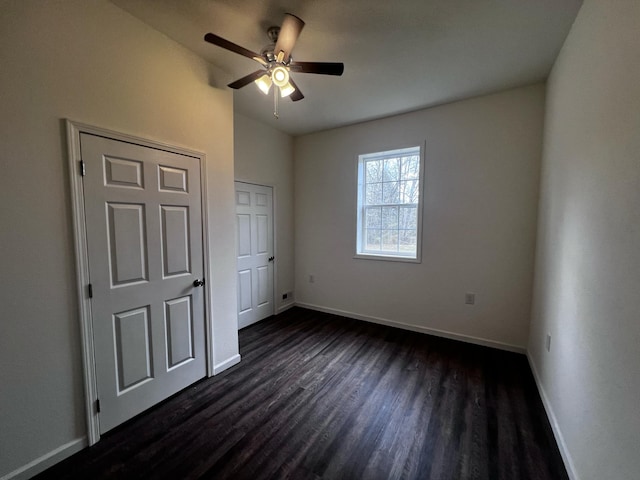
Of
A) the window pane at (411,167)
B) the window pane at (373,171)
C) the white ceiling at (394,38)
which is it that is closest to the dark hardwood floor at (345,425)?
the window pane at (411,167)

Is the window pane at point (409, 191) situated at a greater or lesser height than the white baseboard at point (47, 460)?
greater

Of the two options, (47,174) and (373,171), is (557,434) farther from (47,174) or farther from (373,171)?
(47,174)

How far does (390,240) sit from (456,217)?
2.86ft

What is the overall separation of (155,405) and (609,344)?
2785 millimetres

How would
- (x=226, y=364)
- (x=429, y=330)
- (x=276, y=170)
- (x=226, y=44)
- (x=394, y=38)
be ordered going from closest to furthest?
(x=226, y=44)
(x=394, y=38)
(x=226, y=364)
(x=429, y=330)
(x=276, y=170)

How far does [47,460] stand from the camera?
1.47 meters

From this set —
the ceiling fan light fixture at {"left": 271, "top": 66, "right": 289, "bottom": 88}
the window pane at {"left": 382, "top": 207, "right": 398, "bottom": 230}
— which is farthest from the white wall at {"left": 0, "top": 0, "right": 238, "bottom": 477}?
the window pane at {"left": 382, "top": 207, "right": 398, "bottom": 230}

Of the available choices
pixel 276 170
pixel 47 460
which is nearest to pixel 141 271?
pixel 47 460

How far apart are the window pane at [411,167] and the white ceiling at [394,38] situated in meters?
0.73

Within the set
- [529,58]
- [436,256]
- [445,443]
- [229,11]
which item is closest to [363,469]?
[445,443]

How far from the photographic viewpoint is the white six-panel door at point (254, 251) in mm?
3412

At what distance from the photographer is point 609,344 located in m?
1.11

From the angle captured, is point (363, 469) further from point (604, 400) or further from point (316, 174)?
point (316, 174)

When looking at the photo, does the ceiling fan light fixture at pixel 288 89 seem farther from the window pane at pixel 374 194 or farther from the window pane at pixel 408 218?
the window pane at pixel 408 218
